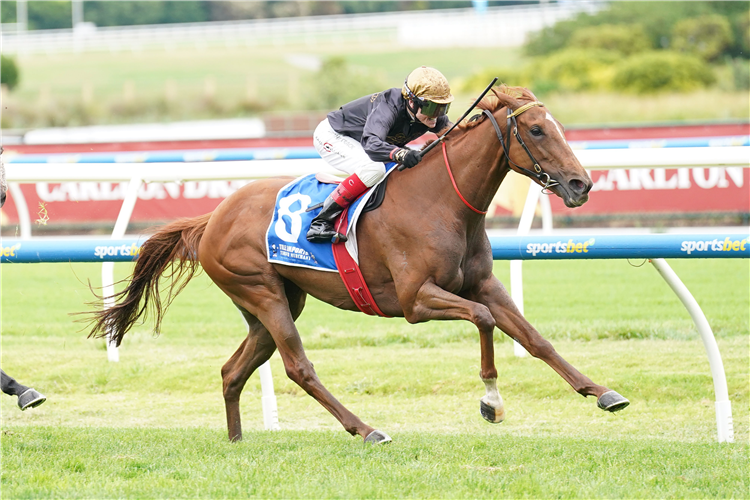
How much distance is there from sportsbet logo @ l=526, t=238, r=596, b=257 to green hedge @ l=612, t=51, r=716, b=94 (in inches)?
988

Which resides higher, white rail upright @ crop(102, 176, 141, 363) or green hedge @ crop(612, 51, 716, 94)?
white rail upright @ crop(102, 176, 141, 363)

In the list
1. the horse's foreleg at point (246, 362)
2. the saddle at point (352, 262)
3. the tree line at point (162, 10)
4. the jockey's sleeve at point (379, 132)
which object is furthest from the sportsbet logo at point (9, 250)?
the tree line at point (162, 10)

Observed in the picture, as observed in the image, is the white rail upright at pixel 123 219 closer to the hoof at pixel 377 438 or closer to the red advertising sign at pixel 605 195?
the hoof at pixel 377 438

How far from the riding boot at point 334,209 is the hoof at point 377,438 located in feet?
3.11

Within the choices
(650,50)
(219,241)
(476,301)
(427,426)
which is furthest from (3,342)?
(650,50)

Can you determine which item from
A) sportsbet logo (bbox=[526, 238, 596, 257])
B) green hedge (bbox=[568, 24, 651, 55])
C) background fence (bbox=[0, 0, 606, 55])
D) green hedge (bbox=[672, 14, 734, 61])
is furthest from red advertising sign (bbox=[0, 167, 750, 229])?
background fence (bbox=[0, 0, 606, 55])

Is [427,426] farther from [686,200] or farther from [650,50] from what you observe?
[650,50]

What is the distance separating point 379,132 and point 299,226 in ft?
2.09

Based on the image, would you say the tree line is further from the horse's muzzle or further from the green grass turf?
the horse's muzzle

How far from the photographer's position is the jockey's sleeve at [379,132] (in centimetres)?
437

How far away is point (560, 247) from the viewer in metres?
4.59

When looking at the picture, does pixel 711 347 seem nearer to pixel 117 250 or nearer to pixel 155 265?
pixel 155 265

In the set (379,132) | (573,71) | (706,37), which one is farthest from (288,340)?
(706,37)

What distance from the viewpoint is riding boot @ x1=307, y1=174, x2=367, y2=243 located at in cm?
448
